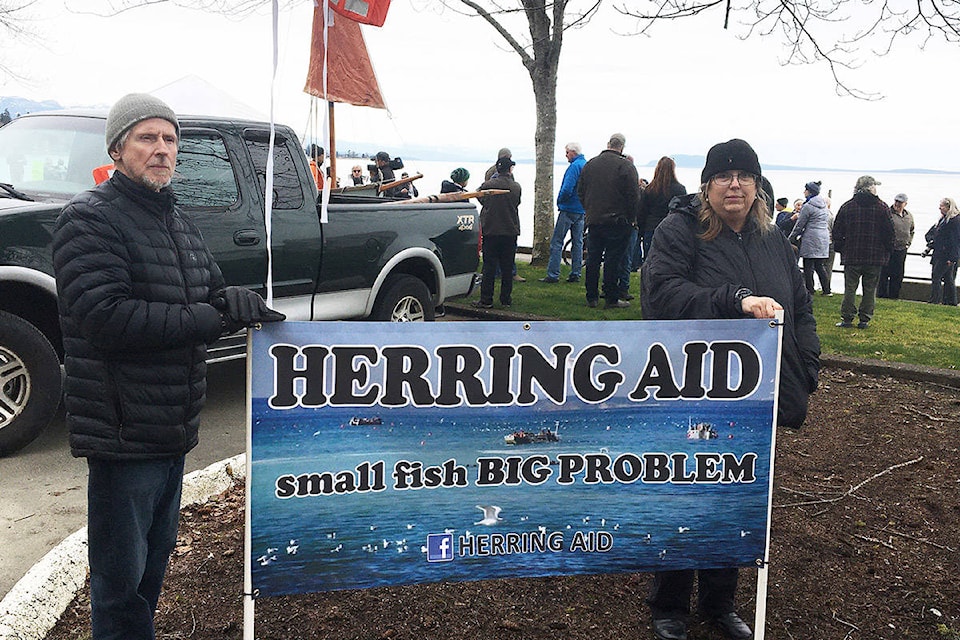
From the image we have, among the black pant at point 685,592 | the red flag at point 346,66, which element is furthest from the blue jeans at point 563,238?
the black pant at point 685,592

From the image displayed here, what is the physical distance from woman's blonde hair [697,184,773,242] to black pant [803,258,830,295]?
9.90m

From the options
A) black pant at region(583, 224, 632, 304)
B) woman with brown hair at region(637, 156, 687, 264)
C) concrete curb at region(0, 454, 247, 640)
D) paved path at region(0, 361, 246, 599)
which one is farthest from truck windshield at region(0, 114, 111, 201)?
woman with brown hair at region(637, 156, 687, 264)

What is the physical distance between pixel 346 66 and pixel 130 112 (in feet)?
22.5

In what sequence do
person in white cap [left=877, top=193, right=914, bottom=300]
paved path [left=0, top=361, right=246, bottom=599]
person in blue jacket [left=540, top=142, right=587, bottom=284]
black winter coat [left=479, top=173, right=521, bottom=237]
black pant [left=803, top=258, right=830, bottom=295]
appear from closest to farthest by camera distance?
paved path [left=0, top=361, right=246, bottom=599], black winter coat [left=479, top=173, right=521, bottom=237], person in blue jacket [left=540, top=142, right=587, bottom=284], black pant [left=803, top=258, right=830, bottom=295], person in white cap [left=877, top=193, right=914, bottom=300]

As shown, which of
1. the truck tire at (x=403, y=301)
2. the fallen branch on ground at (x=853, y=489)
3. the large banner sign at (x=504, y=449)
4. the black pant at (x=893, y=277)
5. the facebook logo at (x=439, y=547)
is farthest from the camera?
the black pant at (x=893, y=277)

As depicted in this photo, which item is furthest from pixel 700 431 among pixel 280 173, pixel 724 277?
pixel 280 173

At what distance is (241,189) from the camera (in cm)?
641

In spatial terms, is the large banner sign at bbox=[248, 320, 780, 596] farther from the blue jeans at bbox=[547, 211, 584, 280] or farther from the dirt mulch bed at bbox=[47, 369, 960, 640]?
the blue jeans at bbox=[547, 211, 584, 280]

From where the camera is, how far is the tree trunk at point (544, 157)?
13.6m

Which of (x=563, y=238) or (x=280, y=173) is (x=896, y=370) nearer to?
(x=280, y=173)

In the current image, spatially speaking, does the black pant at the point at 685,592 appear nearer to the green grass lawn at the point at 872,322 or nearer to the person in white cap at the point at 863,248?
the green grass lawn at the point at 872,322

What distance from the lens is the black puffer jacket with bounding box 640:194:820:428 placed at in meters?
3.40

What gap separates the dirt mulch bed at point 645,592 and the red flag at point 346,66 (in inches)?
209

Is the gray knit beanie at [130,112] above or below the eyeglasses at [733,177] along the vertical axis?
above
